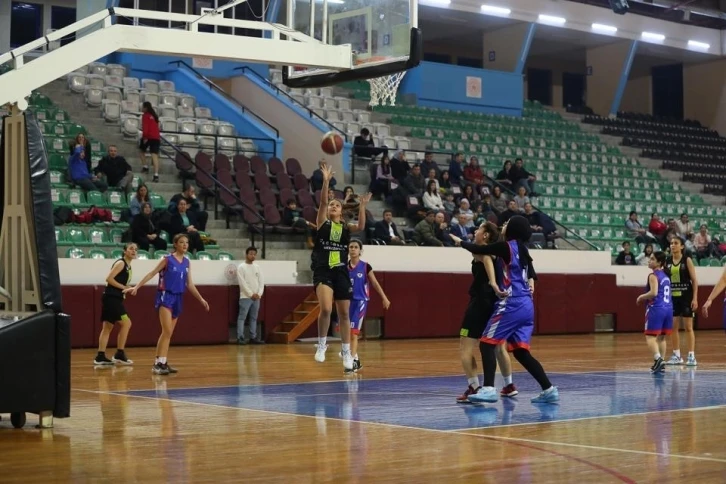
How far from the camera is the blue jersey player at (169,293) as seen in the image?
15.1m

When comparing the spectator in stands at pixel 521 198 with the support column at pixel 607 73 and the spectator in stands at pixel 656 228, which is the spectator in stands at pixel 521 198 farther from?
the support column at pixel 607 73

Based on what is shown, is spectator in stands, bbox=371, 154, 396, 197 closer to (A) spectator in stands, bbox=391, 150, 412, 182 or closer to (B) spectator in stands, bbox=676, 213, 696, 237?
(A) spectator in stands, bbox=391, 150, 412, 182

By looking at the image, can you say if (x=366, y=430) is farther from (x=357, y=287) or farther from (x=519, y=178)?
(x=519, y=178)

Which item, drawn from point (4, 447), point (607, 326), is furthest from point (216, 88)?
point (4, 447)

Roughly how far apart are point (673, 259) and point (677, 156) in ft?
82.9

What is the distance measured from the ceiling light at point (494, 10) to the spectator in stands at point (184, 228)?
1837 centimetres

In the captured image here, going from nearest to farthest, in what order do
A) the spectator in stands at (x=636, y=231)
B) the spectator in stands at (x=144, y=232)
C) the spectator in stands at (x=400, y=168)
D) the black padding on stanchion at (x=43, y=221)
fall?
the black padding on stanchion at (x=43, y=221) < the spectator in stands at (x=144, y=232) < the spectator in stands at (x=400, y=168) < the spectator in stands at (x=636, y=231)

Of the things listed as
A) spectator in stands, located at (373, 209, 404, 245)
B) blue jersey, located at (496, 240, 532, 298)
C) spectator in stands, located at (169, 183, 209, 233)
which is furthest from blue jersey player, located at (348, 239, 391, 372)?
spectator in stands, located at (373, 209, 404, 245)

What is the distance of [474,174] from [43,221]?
2072cm

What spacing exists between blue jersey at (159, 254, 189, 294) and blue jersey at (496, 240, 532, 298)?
578 centimetres

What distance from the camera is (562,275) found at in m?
28.0

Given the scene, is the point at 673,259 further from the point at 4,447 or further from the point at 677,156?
the point at 677,156

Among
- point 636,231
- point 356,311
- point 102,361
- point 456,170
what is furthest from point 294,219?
point 636,231

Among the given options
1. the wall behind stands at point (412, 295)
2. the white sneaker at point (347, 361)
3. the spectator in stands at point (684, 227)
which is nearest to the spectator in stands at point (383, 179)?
the wall behind stands at point (412, 295)
